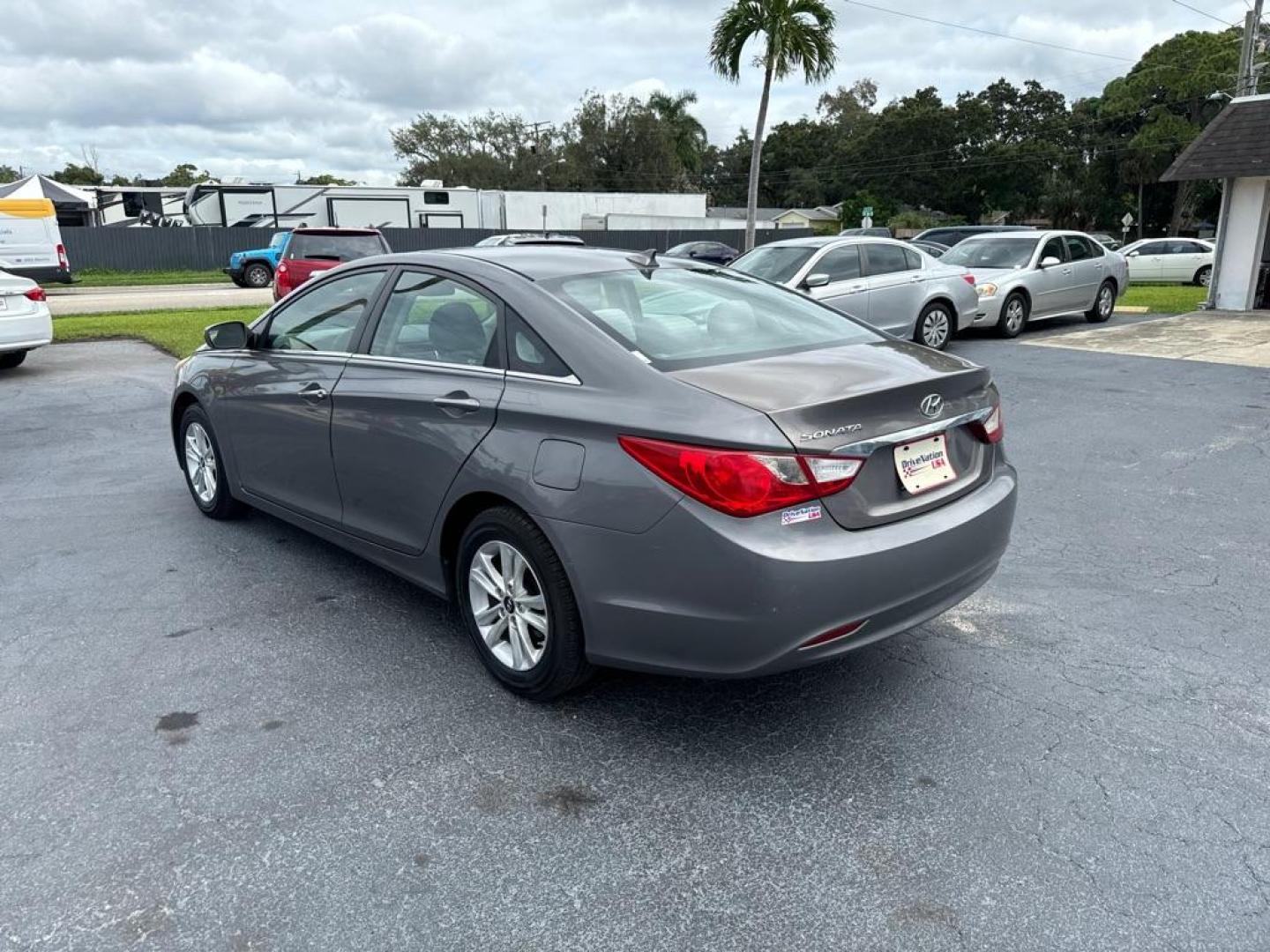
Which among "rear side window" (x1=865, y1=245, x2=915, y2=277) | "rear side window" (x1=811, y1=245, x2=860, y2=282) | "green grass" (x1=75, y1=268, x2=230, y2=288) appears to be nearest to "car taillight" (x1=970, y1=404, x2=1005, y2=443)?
"rear side window" (x1=811, y1=245, x2=860, y2=282)

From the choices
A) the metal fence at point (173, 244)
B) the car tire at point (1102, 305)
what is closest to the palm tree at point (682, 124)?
the metal fence at point (173, 244)

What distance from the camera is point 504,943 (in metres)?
2.32

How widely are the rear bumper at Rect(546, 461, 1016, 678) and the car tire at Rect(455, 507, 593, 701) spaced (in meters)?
0.11

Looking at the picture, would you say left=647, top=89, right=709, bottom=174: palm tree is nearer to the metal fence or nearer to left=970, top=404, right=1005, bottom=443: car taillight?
the metal fence

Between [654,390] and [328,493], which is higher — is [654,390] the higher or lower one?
the higher one

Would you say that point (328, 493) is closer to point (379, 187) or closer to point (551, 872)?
point (551, 872)

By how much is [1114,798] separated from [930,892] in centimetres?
77

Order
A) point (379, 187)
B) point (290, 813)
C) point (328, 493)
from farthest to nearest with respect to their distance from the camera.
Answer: point (379, 187) < point (328, 493) < point (290, 813)

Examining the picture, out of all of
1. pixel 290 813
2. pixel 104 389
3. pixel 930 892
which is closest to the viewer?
pixel 930 892

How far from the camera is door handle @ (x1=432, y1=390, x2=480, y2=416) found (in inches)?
136

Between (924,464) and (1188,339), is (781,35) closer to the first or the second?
(1188,339)

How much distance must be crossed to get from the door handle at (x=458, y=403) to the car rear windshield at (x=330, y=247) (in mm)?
11754

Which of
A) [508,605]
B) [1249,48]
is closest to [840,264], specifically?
[508,605]

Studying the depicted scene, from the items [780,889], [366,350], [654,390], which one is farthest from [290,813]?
[366,350]
